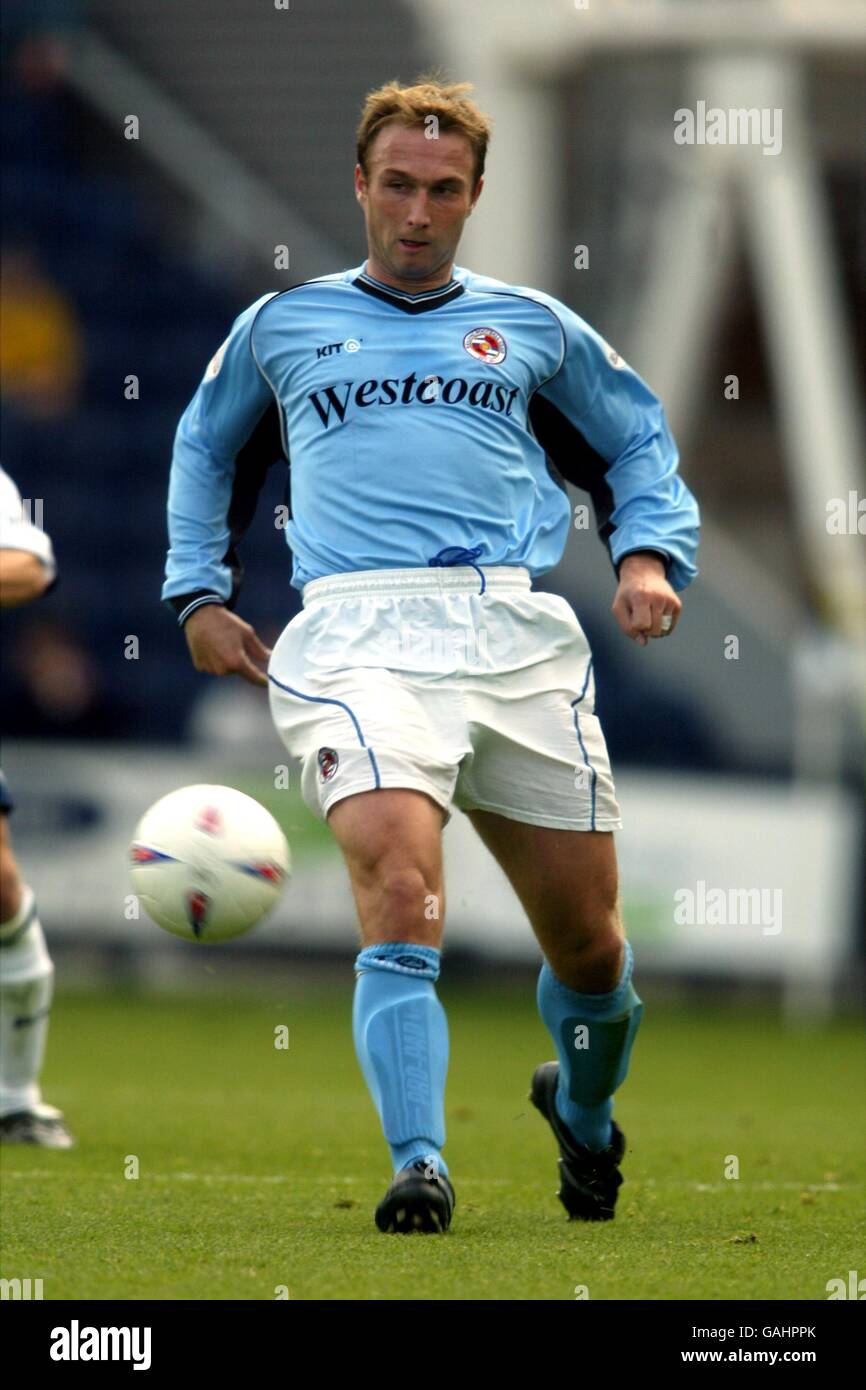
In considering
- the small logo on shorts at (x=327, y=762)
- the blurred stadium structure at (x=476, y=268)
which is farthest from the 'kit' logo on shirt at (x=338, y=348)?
the blurred stadium structure at (x=476, y=268)

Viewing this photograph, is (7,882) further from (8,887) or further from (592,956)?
(592,956)

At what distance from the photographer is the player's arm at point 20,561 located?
574 centimetres

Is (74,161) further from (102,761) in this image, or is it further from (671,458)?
(671,458)

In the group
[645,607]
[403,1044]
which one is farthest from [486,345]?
[403,1044]

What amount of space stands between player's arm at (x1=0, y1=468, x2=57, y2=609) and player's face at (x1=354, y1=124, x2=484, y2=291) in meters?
1.18

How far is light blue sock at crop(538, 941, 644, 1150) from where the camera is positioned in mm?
5406

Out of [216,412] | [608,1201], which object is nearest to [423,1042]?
[608,1201]

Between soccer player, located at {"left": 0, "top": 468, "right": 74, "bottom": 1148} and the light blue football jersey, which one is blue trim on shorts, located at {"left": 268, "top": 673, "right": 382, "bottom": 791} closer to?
the light blue football jersey

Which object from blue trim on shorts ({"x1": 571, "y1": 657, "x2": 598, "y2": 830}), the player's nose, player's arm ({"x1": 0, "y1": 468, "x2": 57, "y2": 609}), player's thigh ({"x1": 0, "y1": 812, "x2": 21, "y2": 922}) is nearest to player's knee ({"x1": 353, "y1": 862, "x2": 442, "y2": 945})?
blue trim on shorts ({"x1": 571, "y1": 657, "x2": 598, "y2": 830})

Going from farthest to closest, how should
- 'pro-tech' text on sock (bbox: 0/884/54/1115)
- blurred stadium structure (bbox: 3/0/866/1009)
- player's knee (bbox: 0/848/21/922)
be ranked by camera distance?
1. blurred stadium structure (bbox: 3/0/866/1009)
2. 'pro-tech' text on sock (bbox: 0/884/54/1115)
3. player's knee (bbox: 0/848/21/922)

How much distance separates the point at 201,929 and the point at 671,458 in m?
1.58

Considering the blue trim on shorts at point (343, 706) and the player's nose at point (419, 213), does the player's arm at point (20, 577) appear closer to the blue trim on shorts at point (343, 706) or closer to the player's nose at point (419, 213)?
the blue trim on shorts at point (343, 706)

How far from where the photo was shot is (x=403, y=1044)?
4.84m

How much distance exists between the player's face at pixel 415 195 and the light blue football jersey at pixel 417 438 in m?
0.11
